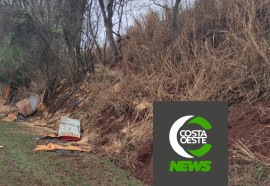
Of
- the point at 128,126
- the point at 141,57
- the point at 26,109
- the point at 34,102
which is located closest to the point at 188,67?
the point at 128,126

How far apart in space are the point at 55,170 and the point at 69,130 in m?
5.00

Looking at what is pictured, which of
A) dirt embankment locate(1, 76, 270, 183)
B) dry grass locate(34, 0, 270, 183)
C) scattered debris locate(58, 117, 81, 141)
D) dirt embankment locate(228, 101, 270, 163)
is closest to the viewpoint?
dirt embankment locate(228, 101, 270, 163)

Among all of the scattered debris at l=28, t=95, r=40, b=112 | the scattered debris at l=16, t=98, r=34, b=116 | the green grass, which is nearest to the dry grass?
the green grass

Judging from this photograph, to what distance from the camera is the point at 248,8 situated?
29.7 ft

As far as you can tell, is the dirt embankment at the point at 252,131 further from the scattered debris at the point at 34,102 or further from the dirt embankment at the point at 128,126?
the scattered debris at the point at 34,102

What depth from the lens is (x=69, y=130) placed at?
1209cm

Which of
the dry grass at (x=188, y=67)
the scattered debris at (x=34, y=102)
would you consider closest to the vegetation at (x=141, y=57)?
the dry grass at (x=188, y=67)

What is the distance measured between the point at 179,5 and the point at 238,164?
25.0 feet

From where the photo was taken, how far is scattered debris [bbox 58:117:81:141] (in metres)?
11.5

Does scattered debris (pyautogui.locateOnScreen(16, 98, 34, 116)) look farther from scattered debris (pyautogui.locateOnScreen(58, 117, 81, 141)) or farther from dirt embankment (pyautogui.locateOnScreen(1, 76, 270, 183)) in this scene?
scattered debris (pyautogui.locateOnScreen(58, 117, 81, 141))

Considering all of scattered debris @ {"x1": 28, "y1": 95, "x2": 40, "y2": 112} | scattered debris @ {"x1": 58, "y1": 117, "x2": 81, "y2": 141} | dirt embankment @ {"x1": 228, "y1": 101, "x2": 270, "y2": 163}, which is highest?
scattered debris @ {"x1": 28, "y1": 95, "x2": 40, "y2": 112}

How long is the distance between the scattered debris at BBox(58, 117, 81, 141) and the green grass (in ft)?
8.29

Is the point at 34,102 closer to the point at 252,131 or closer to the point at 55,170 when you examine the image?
the point at 55,170

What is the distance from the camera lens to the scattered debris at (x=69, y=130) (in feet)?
37.8
